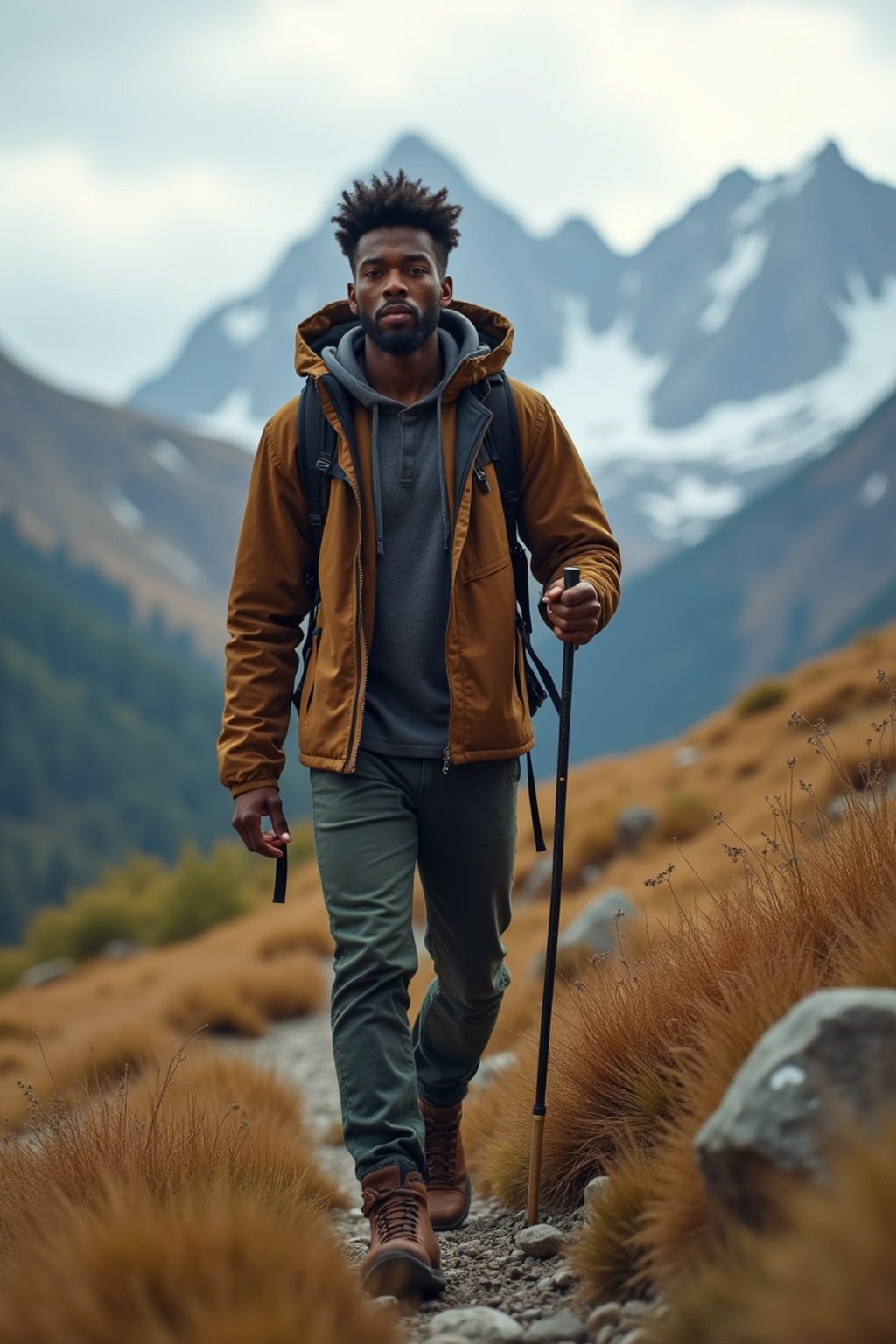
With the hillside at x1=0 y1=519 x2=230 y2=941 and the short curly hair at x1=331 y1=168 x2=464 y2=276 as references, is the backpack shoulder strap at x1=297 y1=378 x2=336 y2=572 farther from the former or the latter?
the hillside at x1=0 y1=519 x2=230 y2=941

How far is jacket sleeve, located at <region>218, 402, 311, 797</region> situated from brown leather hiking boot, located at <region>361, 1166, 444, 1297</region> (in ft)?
3.93

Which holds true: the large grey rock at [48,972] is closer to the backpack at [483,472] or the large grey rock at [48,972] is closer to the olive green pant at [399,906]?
the olive green pant at [399,906]

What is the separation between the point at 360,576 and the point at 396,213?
1.20 meters

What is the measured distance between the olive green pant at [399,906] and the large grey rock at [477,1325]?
0.63 m

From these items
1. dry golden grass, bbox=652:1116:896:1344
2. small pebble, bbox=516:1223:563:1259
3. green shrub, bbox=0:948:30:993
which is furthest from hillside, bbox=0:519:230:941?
dry golden grass, bbox=652:1116:896:1344

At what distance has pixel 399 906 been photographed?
400 centimetres

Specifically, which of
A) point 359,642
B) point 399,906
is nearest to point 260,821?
point 399,906

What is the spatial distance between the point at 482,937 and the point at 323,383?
1.72 metres

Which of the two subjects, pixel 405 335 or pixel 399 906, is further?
pixel 405 335

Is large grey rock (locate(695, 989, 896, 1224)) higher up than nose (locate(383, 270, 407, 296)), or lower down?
lower down

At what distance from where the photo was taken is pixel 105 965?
2566cm

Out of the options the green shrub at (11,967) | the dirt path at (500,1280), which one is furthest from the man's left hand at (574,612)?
the green shrub at (11,967)

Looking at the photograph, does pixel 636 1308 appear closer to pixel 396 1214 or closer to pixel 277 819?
pixel 396 1214

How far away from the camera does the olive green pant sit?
3.89 m
